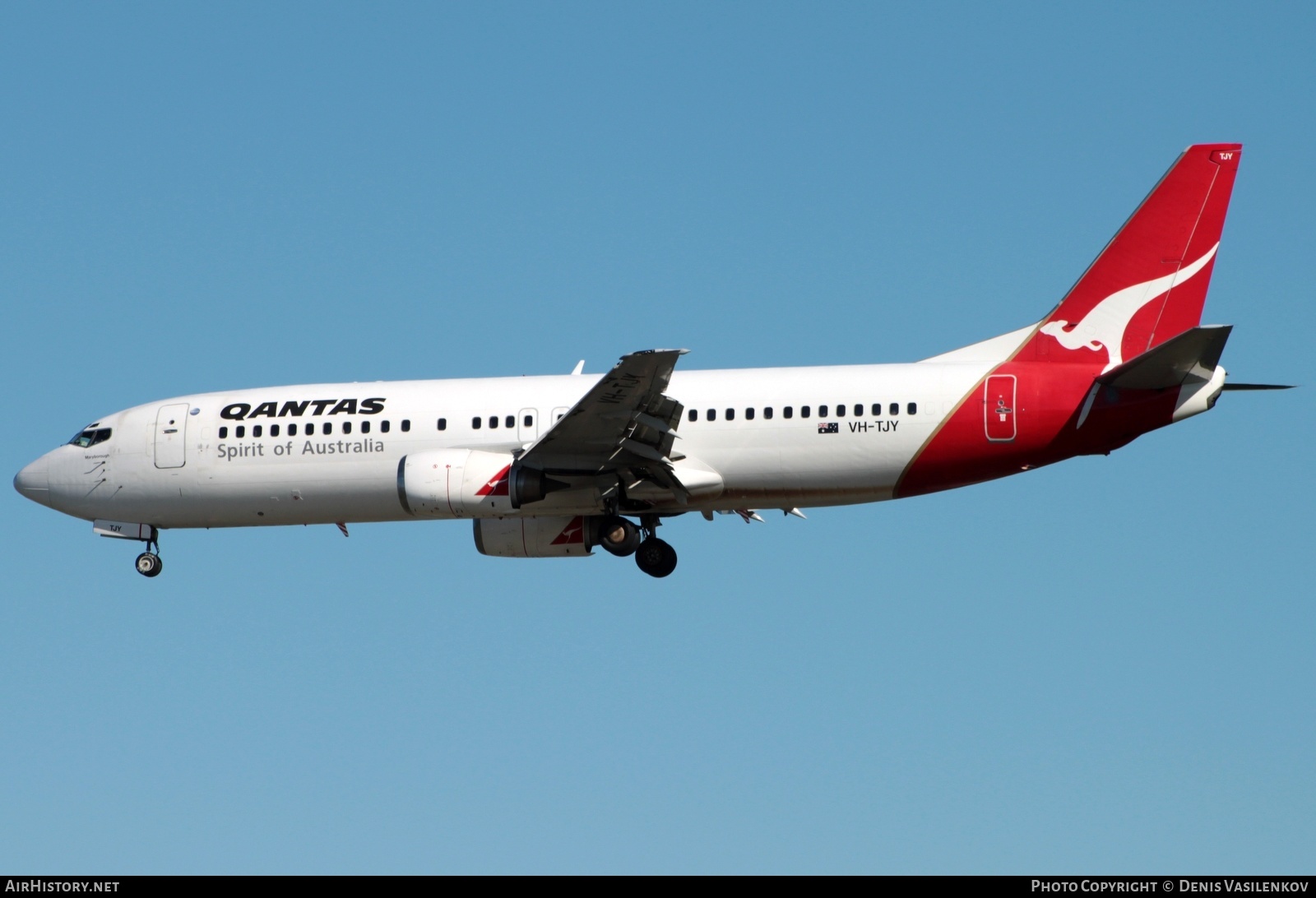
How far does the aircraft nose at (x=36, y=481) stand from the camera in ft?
114

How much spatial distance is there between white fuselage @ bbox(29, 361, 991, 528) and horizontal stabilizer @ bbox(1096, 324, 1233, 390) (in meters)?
2.65

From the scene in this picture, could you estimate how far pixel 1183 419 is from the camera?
29062 millimetres

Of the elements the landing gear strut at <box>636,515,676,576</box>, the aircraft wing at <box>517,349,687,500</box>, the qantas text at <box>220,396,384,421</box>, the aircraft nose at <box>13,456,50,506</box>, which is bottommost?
the landing gear strut at <box>636,515,676,576</box>

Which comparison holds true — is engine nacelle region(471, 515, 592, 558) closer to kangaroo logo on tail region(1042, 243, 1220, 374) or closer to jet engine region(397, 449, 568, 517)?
jet engine region(397, 449, 568, 517)

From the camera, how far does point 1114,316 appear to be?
101ft

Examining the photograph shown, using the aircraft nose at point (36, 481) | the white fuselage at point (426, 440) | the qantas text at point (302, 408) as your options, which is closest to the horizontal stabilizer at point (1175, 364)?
the white fuselage at point (426, 440)

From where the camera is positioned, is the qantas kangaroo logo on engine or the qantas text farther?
the qantas text

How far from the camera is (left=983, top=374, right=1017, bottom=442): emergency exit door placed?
29875 millimetres

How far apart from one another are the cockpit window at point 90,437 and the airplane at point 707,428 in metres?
1.24

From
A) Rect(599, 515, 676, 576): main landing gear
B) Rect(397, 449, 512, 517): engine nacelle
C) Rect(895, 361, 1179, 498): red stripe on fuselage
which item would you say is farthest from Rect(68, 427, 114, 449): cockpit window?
Rect(895, 361, 1179, 498): red stripe on fuselage

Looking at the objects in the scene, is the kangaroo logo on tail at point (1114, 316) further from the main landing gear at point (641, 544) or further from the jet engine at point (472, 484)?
the jet engine at point (472, 484)

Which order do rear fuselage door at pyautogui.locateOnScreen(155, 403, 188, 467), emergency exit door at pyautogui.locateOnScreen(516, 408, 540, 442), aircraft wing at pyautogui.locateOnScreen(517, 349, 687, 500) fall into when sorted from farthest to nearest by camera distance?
rear fuselage door at pyautogui.locateOnScreen(155, 403, 188, 467) < emergency exit door at pyautogui.locateOnScreen(516, 408, 540, 442) < aircraft wing at pyautogui.locateOnScreen(517, 349, 687, 500)

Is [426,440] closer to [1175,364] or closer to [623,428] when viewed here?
[623,428]
